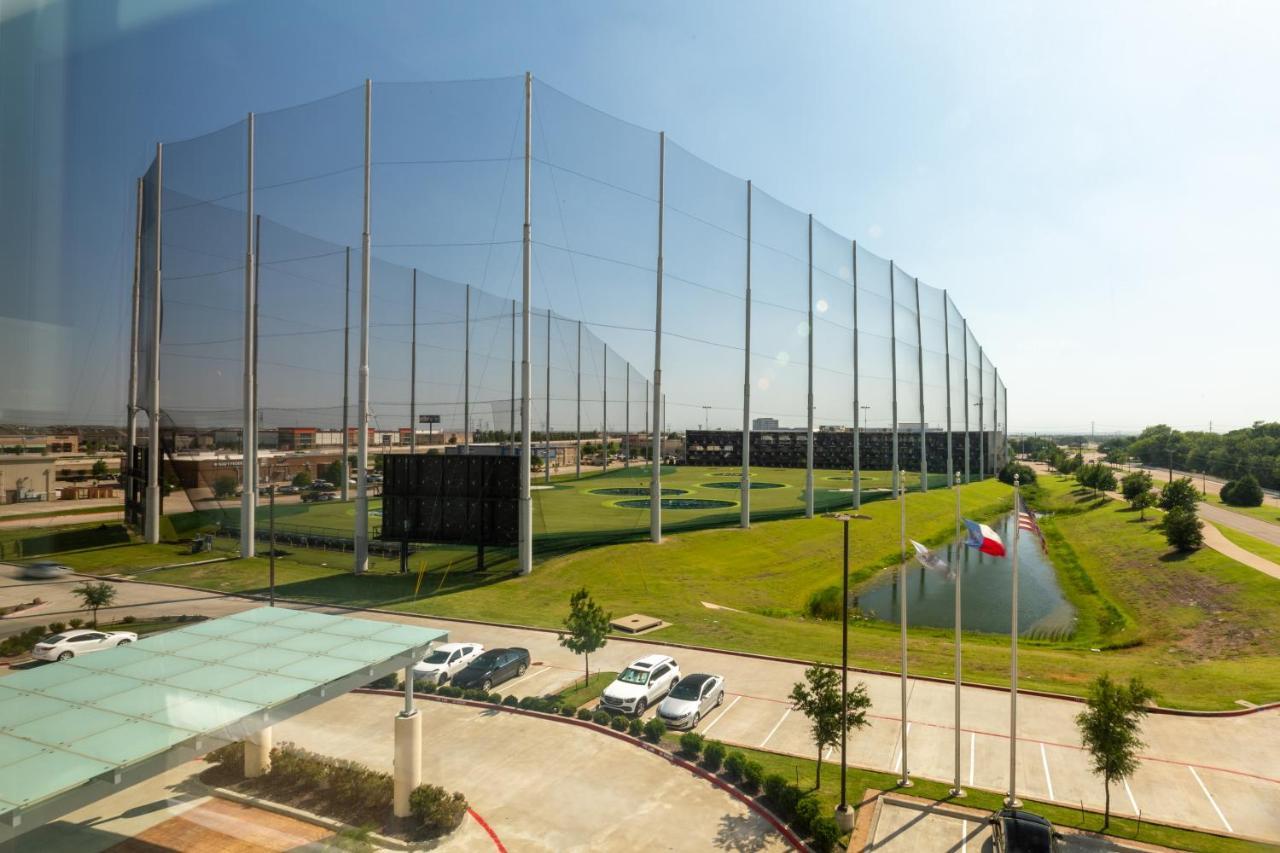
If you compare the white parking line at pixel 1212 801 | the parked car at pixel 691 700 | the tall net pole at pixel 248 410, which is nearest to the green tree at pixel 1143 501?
the white parking line at pixel 1212 801

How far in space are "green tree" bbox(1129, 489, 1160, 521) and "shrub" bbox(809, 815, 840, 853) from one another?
58.0 metres

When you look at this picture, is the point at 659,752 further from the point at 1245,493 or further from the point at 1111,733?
the point at 1245,493

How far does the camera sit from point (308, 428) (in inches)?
1700

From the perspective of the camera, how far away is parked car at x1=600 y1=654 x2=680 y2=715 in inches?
649

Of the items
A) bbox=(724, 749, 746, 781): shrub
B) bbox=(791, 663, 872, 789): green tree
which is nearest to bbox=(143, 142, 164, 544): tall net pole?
bbox=(724, 749, 746, 781): shrub

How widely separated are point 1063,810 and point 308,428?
1753 inches

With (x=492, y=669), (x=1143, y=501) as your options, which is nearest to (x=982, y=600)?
(x=492, y=669)

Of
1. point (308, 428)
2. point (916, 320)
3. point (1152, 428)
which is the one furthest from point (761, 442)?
point (1152, 428)

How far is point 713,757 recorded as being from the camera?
44.8 ft

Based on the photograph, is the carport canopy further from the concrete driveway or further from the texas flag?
the texas flag

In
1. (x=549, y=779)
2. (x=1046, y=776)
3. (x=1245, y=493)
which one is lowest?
(x=1046, y=776)

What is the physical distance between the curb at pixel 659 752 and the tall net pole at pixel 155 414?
80.0 ft

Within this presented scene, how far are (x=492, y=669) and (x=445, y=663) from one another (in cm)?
161

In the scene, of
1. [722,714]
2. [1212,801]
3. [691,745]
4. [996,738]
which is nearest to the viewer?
[1212,801]
